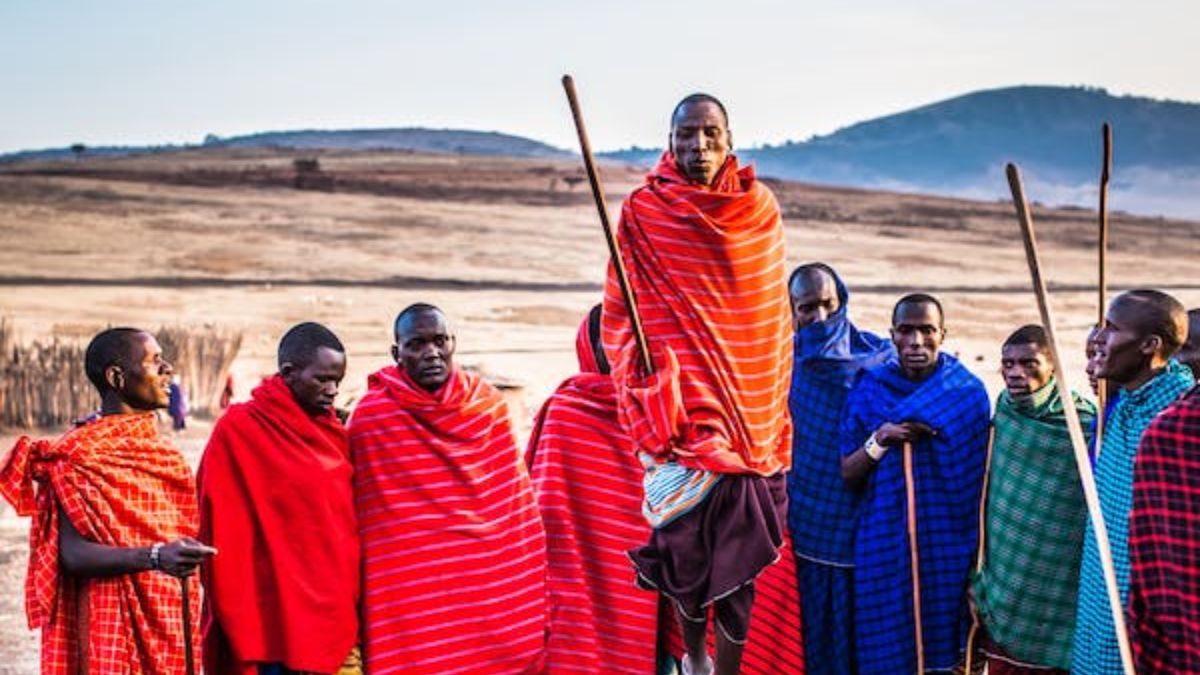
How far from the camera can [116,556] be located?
4.25 m

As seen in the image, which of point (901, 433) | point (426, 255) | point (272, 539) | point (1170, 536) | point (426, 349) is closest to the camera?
point (1170, 536)

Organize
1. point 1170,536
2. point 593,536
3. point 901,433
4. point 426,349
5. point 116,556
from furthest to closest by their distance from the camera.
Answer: point 593,536, point 901,433, point 426,349, point 116,556, point 1170,536

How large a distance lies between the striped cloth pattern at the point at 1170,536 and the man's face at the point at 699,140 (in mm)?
1598

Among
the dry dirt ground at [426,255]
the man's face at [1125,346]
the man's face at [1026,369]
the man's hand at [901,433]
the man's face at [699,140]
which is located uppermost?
the man's face at [699,140]

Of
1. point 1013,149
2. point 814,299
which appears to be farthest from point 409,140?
point 814,299

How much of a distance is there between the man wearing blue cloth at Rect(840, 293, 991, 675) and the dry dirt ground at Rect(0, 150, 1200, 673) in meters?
7.73

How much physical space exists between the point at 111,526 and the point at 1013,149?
130213mm

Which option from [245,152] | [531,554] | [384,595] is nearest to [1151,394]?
[531,554]

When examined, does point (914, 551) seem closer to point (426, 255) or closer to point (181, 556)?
point (181, 556)

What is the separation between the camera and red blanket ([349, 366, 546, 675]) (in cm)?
471

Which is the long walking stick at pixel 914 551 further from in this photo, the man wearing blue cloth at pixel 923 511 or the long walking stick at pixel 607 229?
the long walking stick at pixel 607 229

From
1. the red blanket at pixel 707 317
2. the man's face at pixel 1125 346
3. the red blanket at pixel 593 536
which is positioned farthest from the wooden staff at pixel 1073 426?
the red blanket at pixel 593 536

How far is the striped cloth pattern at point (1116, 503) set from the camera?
405 cm

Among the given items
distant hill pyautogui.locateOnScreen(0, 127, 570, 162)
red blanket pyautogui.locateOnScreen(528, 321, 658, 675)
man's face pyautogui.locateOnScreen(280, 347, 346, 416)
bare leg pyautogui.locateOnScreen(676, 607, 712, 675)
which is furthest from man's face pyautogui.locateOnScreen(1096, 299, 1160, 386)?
distant hill pyautogui.locateOnScreen(0, 127, 570, 162)
